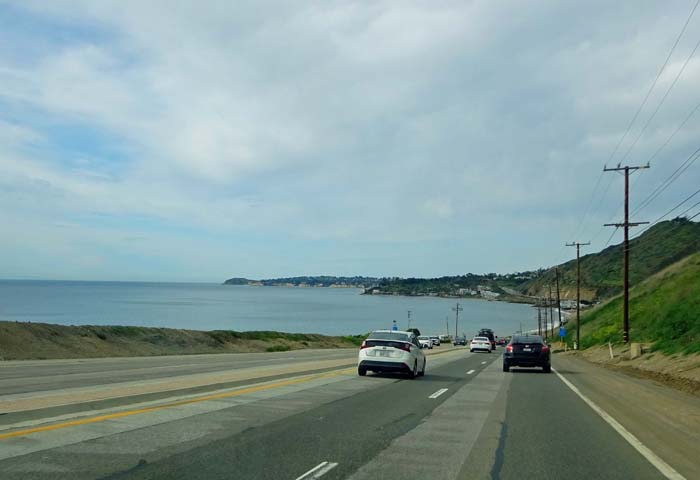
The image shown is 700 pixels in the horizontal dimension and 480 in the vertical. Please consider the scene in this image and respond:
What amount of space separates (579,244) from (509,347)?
39644 mm

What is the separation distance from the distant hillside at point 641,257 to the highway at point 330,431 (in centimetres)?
7953

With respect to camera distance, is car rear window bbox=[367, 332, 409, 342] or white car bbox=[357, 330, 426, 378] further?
car rear window bbox=[367, 332, 409, 342]

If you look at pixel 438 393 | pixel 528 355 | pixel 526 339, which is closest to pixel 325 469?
pixel 438 393

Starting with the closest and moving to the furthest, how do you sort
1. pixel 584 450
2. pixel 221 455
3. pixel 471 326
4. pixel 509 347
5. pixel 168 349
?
1. pixel 221 455
2. pixel 584 450
3. pixel 509 347
4. pixel 168 349
5. pixel 471 326

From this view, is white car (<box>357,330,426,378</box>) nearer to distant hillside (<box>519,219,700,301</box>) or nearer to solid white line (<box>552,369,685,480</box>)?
solid white line (<box>552,369,685,480</box>)

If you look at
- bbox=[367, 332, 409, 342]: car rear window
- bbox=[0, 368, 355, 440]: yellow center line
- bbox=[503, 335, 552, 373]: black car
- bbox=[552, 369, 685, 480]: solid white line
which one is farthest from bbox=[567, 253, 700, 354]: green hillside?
bbox=[0, 368, 355, 440]: yellow center line

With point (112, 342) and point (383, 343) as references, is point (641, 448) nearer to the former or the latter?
point (383, 343)

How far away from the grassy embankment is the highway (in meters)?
17.1

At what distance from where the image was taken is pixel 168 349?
46.1 metres

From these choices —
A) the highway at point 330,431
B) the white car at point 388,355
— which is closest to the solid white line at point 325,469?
the highway at point 330,431

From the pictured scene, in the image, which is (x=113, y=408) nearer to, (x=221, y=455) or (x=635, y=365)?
(x=221, y=455)

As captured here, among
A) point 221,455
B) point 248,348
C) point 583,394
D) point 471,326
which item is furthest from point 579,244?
point 471,326

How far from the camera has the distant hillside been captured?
9850 cm

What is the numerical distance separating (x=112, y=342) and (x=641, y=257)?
302 feet
